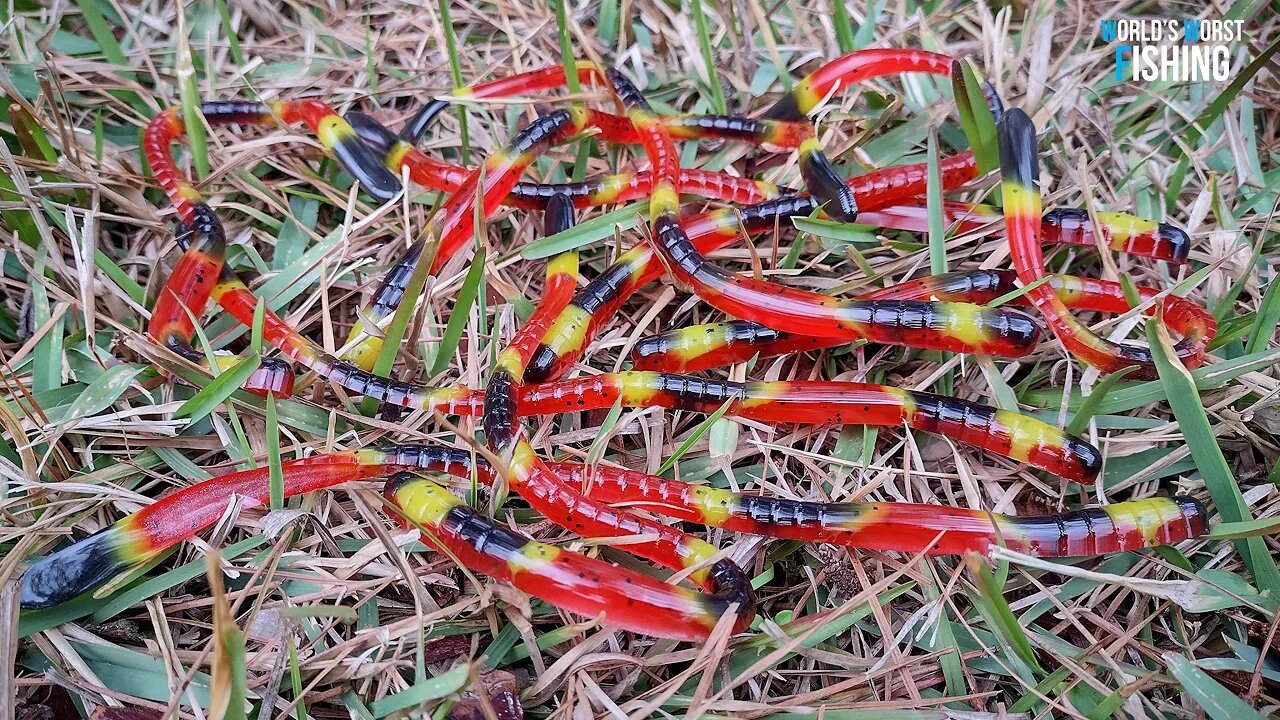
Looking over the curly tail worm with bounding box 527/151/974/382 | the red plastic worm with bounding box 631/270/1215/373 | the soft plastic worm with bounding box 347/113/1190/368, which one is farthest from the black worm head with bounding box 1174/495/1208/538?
the curly tail worm with bounding box 527/151/974/382

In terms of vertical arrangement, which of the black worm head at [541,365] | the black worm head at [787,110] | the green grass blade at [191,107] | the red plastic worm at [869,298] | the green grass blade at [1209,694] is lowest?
the green grass blade at [1209,694]

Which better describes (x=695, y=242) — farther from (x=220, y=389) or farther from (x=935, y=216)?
(x=220, y=389)

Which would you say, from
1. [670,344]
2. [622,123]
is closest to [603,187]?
[622,123]

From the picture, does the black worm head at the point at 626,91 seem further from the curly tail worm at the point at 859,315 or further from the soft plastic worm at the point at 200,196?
the soft plastic worm at the point at 200,196

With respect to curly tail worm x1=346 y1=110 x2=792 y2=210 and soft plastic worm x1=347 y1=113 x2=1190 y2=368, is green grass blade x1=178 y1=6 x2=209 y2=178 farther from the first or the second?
curly tail worm x1=346 y1=110 x2=792 y2=210
